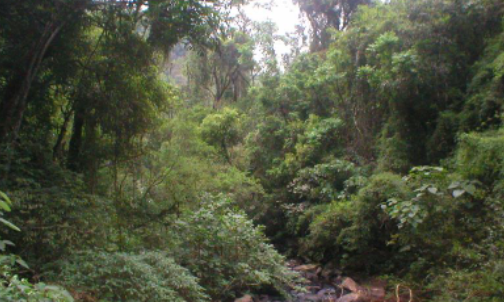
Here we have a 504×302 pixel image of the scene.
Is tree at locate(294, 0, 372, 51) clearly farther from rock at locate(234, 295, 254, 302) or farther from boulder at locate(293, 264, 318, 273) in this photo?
rock at locate(234, 295, 254, 302)

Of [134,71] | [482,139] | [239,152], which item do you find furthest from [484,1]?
[239,152]

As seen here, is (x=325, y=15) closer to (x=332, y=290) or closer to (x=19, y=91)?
(x=332, y=290)

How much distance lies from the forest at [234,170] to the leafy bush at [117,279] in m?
0.03

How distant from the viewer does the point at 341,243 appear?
32.7 ft

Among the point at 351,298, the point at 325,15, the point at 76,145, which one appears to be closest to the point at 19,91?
the point at 76,145

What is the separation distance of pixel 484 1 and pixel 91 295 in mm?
10524

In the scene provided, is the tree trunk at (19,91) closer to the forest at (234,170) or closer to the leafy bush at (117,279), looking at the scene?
the forest at (234,170)

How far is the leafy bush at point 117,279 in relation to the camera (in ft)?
16.0

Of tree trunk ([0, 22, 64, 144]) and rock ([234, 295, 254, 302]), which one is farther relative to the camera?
rock ([234, 295, 254, 302])

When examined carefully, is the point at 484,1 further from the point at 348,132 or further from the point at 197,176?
the point at 197,176

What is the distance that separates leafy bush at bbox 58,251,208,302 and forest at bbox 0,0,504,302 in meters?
0.03

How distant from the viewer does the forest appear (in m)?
5.77

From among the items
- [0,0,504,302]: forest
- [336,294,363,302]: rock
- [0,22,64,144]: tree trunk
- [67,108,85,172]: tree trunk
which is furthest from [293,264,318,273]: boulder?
[0,22,64,144]: tree trunk

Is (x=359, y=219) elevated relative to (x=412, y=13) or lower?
lower
